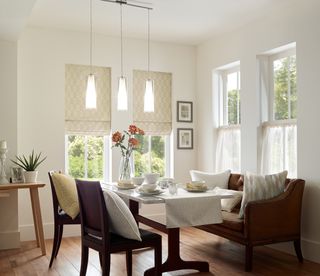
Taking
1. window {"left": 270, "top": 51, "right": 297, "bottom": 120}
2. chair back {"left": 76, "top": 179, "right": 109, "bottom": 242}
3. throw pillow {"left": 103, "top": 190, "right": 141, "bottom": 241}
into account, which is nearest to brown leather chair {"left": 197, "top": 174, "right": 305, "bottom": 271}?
window {"left": 270, "top": 51, "right": 297, "bottom": 120}

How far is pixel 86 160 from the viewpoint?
5.36 meters

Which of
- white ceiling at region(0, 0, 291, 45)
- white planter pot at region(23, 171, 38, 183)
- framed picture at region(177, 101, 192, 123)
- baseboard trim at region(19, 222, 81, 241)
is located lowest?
baseboard trim at region(19, 222, 81, 241)

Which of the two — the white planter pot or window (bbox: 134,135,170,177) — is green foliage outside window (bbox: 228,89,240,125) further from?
the white planter pot

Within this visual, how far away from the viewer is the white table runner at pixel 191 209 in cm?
312

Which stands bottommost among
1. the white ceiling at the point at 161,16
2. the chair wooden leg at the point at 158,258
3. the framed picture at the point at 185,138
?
the chair wooden leg at the point at 158,258

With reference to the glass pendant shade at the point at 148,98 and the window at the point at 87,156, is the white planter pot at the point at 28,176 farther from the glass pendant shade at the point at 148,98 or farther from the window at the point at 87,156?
the glass pendant shade at the point at 148,98

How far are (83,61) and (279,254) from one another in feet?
11.1

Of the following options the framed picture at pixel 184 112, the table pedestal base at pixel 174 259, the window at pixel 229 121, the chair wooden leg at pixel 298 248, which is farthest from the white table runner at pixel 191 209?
the framed picture at pixel 184 112

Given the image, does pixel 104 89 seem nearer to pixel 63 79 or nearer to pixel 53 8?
pixel 63 79

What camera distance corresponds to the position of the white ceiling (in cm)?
423

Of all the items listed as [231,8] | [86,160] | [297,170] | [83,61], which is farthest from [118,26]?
[297,170]

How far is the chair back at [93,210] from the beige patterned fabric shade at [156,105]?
8.52ft

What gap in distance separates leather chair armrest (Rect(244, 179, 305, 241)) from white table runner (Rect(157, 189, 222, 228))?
0.55 m

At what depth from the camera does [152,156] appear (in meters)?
5.74
